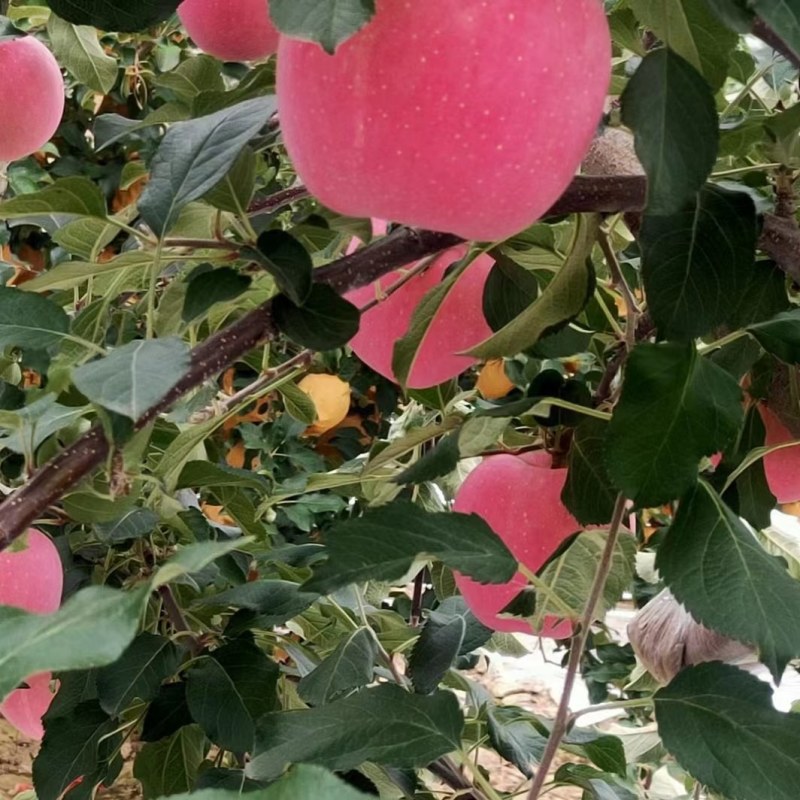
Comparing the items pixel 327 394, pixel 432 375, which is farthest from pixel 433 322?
pixel 327 394

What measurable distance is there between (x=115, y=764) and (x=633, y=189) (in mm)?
538

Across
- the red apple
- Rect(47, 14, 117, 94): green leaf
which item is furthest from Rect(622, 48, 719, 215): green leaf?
Rect(47, 14, 117, 94): green leaf

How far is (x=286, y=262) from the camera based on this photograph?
409 mm

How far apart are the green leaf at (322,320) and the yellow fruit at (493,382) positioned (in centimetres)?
65

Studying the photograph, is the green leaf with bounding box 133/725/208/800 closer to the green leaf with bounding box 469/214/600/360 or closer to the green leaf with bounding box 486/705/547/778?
the green leaf with bounding box 486/705/547/778

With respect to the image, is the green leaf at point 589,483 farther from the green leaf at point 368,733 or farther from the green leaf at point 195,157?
the green leaf at point 195,157

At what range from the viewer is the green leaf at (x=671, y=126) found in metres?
0.34

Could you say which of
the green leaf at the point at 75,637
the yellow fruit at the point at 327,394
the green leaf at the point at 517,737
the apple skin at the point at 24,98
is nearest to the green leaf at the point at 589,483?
the green leaf at the point at 517,737

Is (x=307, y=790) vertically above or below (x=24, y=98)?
above

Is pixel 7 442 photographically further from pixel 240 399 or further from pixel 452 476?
pixel 452 476

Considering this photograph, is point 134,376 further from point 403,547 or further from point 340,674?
point 340,674

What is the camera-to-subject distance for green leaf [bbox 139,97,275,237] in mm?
408

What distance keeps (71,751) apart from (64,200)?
367mm

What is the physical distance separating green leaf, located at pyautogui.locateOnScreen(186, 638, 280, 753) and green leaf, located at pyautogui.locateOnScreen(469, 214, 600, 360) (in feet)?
0.85
